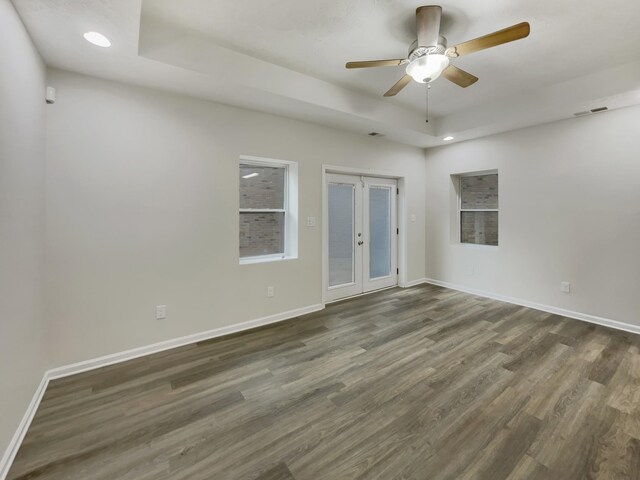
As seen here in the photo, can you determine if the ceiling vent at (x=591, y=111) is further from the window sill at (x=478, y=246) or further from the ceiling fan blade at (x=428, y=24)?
the ceiling fan blade at (x=428, y=24)

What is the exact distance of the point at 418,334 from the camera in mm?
3367

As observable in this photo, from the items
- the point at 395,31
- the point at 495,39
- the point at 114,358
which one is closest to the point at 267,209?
the point at 114,358

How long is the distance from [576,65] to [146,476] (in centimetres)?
492

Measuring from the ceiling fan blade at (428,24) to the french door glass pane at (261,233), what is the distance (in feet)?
8.30

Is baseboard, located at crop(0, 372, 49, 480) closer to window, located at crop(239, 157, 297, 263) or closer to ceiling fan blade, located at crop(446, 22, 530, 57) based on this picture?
window, located at crop(239, 157, 297, 263)

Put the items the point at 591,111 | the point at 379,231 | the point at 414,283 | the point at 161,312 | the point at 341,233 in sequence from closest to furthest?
the point at 161,312 < the point at 591,111 < the point at 341,233 < the point at 379,231 < the point at 414,283

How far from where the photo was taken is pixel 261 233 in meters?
3.88

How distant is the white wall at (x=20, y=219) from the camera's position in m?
1.64

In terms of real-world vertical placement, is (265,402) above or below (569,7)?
below


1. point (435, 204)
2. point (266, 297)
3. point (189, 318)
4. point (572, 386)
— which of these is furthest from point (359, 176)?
point (572, 386)

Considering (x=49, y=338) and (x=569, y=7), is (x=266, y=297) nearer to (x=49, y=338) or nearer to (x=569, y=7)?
(x=49, y=338)

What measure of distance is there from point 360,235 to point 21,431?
13.7 ft

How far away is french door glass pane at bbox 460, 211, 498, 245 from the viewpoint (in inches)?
190

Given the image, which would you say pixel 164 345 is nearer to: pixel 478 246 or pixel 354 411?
pixel 354 411
